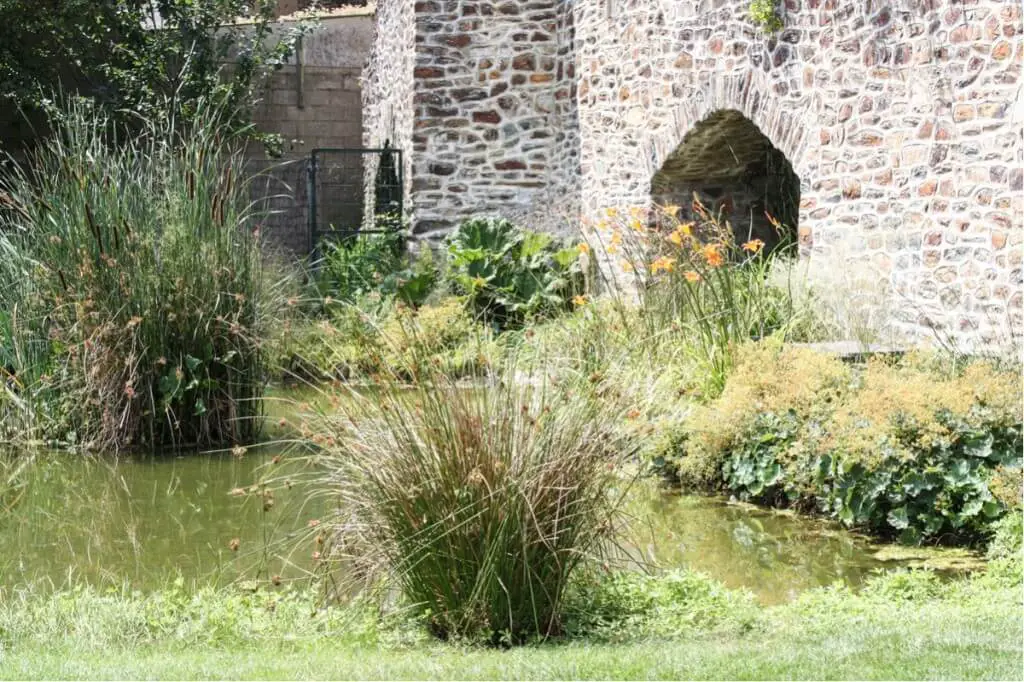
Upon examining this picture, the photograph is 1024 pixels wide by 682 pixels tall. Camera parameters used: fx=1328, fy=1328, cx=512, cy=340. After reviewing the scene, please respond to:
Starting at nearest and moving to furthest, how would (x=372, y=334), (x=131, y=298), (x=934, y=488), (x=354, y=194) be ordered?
(x=934, y=488), (x=131, y=298), (x=372, y=334), (x=354, y=194)

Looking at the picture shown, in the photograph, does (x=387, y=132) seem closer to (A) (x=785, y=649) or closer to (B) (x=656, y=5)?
(B) (x=656, y=5)

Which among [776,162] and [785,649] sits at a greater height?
[776,162]

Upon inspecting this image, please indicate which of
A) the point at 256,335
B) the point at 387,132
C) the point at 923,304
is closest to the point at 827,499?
the point at 923,304

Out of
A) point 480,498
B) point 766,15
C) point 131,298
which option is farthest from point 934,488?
point 766,15

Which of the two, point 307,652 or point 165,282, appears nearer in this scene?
point 307,652

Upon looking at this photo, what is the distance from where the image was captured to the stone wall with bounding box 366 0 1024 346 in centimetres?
791

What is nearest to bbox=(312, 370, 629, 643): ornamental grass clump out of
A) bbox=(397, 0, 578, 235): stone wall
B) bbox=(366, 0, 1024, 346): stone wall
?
bbox=(366, 0, 1024, 346): stone wall

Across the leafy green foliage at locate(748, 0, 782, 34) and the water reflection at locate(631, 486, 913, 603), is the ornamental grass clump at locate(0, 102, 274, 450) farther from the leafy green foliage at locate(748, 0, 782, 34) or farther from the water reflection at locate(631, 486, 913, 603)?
the leafy green foliage at locate(748, 0, 782, 34)

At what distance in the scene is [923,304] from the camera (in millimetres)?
8508

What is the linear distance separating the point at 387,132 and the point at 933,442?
1152cm

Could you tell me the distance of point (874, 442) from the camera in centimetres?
620

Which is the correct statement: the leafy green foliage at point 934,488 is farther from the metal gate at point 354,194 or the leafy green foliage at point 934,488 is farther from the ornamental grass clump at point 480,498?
the metal gate at point 354,194

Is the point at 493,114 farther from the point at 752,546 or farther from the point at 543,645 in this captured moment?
the point at 543,645

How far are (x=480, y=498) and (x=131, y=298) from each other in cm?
445
